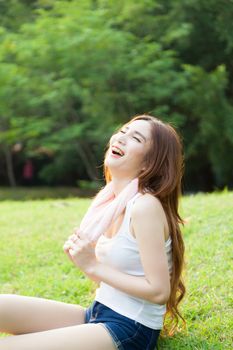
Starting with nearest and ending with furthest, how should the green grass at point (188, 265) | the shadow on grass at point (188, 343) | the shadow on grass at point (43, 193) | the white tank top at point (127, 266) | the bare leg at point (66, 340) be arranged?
the bare leg at point (66, 340) → the white tank top at point (127, 266) → the shadow on grass at point (188, 343) → the green grass at point (188, 265) → the shadow on grass at point (43, 193)

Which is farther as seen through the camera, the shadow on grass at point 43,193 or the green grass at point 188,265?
the shadow on grass at point 43,193

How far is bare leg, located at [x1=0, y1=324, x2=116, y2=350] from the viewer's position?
→ 2002 millimetres

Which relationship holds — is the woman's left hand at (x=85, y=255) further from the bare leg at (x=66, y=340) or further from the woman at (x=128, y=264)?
the bare leg at (x=66, y=340)

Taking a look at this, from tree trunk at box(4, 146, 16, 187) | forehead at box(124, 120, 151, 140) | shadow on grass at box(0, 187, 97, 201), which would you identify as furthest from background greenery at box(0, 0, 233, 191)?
forehead at box(124, 120, 151, 140)

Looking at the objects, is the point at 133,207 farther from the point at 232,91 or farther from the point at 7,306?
→ the point at 232,91

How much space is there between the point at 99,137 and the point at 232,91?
3.25 metres

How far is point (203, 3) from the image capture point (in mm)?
12289

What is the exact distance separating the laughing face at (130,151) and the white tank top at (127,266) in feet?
0.41

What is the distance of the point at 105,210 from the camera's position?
2.24 metres

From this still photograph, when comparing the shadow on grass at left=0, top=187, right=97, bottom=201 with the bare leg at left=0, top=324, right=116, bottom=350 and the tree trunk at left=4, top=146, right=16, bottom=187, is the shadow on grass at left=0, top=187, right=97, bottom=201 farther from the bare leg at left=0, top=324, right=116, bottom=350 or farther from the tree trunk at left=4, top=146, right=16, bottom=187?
the bare leg at left=0, top=324, right=116, bottom=350

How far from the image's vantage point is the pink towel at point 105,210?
2166 mm

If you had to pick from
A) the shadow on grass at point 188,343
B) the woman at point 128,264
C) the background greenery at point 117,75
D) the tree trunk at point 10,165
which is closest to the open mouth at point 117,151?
the woman at point 128,264

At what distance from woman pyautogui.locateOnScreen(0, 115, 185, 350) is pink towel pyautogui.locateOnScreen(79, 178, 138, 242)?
2 centimetres

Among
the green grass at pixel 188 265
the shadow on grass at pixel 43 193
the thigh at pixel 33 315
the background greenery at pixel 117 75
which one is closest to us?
the thigh at pixel 33 315
